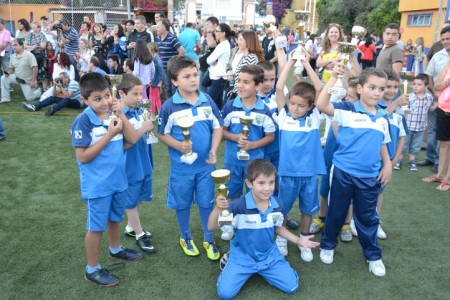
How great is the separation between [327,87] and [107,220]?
6.56 ft

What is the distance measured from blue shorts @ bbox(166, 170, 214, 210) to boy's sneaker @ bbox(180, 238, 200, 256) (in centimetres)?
37

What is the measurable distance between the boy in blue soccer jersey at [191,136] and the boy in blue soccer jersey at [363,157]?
941 mm

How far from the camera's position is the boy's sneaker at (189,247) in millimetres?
3521

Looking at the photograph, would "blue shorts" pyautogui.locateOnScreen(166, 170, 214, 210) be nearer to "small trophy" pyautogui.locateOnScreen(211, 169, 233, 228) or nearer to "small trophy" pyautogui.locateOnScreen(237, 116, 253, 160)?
"small trophy" pyautogui.locateOnScreen(237, 116, 253, 160)

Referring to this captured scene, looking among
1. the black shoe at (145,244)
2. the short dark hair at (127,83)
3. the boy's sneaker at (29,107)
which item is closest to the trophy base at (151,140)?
the short dark hair at (127,83)

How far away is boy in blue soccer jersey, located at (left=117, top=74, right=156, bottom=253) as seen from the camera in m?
3.30

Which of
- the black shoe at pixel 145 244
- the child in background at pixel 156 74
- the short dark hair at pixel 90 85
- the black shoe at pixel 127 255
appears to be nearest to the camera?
the short dark hair at pixel 90 85

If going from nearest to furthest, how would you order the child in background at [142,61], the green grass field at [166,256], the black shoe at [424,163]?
1. the green grass field at [166,256]
2. the black shoe at [424,163]
3. the child in background at [142,61]

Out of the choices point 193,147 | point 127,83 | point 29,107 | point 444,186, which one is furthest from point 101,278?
point 29,107

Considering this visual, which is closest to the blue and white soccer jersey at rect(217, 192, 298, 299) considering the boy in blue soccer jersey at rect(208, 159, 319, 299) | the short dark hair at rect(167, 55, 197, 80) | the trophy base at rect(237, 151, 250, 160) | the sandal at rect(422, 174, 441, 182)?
the boy in blue soccer jersey at rect(208, 159, 319, 299)

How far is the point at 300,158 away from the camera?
11.2 ft

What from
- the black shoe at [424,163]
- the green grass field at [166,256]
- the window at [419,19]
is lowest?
the green grass field at [166,256]

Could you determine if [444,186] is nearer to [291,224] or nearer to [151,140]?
[291,224]

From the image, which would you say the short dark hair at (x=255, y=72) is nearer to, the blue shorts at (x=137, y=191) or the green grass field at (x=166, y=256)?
the blue shorts at (x=137, y=191)
